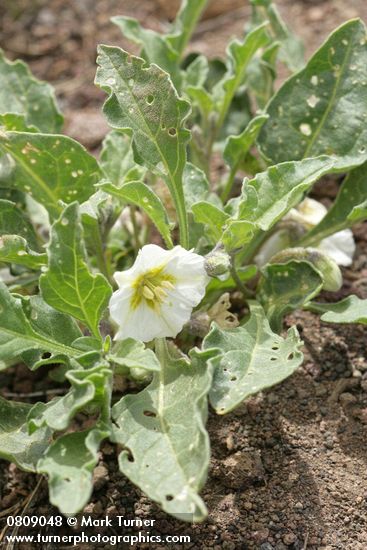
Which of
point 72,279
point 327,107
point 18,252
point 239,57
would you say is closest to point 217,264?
point 72,279

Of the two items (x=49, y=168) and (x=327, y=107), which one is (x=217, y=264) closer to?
(x=49, y=168)

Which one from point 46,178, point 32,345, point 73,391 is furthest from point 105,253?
point 73,391

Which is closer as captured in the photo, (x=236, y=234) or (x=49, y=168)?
(x=236, y=234)

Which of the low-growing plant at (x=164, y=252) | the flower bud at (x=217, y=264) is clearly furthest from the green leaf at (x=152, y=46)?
the flower bud at (x=217, y=264)

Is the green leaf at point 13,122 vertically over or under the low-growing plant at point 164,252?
over

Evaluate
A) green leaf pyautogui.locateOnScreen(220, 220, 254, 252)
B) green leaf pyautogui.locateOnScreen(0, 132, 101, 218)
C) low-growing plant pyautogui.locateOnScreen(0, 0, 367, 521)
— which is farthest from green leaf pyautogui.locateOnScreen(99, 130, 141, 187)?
green leaf pyautogui.locateOnScreen(220, 220, 254, 252)

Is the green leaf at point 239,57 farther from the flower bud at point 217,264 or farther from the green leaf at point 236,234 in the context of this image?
the flower bud at point 217,264
